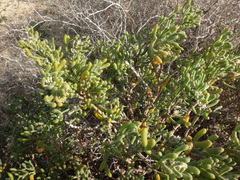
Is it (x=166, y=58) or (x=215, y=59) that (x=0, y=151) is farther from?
(x=215, y=59)

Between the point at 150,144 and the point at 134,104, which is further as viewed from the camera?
the point at 134,104

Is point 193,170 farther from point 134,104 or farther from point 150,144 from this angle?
point 134,104

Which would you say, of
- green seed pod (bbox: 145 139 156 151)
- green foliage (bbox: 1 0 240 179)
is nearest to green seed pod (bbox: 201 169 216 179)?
green foliage (bbox: 1 0 240 179)

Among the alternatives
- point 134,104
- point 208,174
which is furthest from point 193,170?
point 134,104

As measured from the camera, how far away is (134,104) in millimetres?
1854

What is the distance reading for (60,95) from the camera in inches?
42.6

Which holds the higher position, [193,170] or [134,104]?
[193,170]

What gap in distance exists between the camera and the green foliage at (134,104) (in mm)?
1068

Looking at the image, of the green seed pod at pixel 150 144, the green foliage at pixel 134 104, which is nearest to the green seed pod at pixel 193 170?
the green foliage at pixel 134 104

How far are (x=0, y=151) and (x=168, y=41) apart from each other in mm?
1978

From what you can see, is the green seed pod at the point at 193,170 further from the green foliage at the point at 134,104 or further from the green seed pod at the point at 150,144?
the green seed pod at the point at 150,144

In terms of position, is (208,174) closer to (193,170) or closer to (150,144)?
(193,170)

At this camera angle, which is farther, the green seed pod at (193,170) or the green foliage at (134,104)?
the green foliage at (134,104)

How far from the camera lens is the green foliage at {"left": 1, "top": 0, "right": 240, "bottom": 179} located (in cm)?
107
